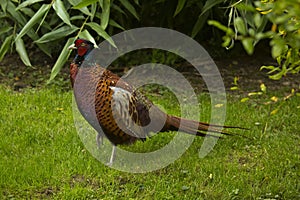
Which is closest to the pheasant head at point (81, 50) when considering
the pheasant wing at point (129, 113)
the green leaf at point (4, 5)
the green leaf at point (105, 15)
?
the pheasant wing at point (129, 113)

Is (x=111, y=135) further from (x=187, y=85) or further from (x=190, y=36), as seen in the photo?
(x=190, y=36)

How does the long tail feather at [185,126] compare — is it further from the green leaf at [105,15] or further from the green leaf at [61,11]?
the green leaf at [105,15]

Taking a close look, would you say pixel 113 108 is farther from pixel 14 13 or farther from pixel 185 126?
pixel 14 13

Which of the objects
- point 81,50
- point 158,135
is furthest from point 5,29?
point 158,135

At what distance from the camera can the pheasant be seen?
10.4 feet

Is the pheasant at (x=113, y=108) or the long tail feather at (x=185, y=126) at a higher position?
the pheasant at (x=113, y=108)

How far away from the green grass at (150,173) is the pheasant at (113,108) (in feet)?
0.77

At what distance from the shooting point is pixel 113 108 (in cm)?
316

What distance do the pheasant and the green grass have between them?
235 millimetres

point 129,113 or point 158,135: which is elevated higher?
point 129,113

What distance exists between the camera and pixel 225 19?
5.41 metres

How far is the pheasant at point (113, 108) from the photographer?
3165 millimetres

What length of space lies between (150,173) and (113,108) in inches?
19.4

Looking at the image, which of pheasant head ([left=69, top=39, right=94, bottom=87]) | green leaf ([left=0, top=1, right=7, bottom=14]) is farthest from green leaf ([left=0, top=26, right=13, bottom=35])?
pheasant head ([left=69, top=39, right=94, bottom=87])
